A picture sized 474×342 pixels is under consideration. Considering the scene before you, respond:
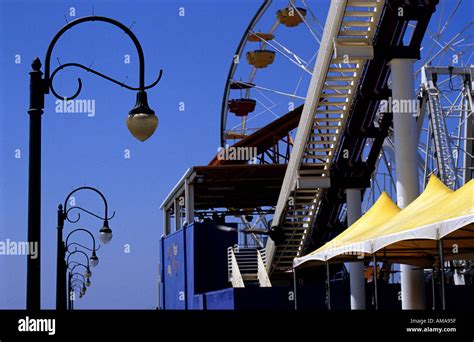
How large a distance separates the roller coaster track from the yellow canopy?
14.7ft

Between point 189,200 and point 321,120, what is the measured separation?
52.2 feet

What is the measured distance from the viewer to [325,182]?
34.2 meters

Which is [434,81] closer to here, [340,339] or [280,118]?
[280,118]

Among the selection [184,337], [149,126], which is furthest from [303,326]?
[149,126]

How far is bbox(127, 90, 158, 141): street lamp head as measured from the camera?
14.4 meters

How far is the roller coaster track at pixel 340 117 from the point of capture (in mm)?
28608

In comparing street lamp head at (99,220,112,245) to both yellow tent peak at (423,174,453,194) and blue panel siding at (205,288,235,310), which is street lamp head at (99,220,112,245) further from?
blue panel siding at (205,288,235,310)

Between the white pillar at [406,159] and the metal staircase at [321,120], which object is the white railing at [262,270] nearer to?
the metal staircase at [321,120]

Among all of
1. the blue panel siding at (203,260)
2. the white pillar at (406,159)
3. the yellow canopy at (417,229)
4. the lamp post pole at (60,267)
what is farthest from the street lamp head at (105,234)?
the blue panel siding at (203,260)

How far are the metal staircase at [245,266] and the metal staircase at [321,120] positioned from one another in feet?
9.39

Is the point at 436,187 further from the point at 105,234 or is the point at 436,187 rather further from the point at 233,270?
the point at 233,270

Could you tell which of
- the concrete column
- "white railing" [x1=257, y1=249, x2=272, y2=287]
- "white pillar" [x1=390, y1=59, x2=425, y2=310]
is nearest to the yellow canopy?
"white pillar" [x1=390, y1=59, x2=425, y2=310]

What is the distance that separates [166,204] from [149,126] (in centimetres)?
4531

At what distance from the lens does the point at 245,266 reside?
46.0 m
